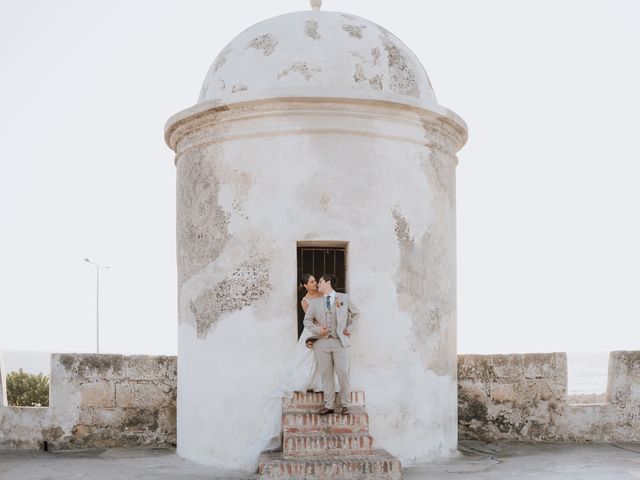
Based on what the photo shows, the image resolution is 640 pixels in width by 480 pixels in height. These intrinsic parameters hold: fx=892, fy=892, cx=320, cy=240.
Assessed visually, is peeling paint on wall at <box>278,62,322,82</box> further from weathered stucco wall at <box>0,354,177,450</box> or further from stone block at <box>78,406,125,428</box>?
stone block at <box>78,406,125,428</box>

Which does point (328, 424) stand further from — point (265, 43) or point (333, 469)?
point (265, 43)

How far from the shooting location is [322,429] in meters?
8.83

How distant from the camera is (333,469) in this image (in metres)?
8.16

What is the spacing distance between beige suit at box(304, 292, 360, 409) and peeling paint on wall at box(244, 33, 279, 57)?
3012 mm

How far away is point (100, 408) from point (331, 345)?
3.87 metres

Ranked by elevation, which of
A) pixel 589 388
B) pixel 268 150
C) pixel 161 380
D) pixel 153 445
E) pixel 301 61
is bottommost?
pixel 589 388

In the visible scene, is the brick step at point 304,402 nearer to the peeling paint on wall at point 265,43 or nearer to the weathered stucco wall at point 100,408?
the weathered stucco wall at point 100,408

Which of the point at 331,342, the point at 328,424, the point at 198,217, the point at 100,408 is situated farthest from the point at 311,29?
the point at 100,408

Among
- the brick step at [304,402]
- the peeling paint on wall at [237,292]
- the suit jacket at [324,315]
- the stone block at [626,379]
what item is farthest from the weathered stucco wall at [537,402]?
the peeling paint on wall at [237,292]

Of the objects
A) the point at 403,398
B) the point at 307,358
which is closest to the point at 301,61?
the point at 307,358

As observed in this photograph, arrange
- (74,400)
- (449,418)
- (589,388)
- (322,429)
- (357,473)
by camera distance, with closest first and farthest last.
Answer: (357,473), (322,429), (449,418), (74,400), (589,388)

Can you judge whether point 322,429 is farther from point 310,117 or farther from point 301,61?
point 301,61

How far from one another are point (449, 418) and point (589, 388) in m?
61.4

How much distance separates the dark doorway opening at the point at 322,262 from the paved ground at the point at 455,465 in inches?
85.9
